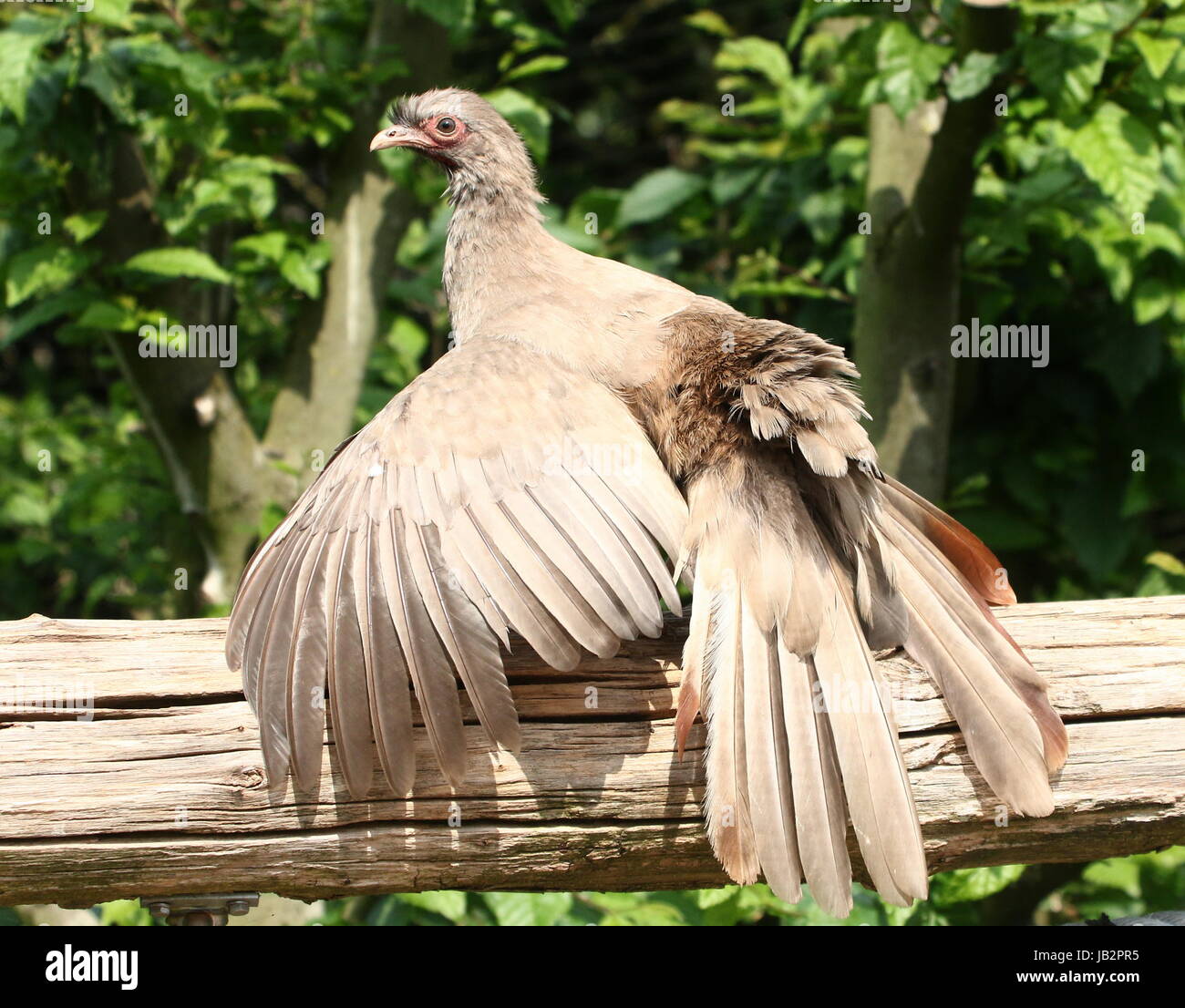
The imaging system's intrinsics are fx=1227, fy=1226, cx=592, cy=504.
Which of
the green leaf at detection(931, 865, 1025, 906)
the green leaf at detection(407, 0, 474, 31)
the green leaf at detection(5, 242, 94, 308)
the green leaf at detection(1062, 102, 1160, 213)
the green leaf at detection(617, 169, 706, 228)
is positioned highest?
the green leaf at detection(407, 0, 474, 31)

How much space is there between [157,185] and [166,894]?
109 inches

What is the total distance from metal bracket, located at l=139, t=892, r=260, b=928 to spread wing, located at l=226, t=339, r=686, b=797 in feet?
0.90

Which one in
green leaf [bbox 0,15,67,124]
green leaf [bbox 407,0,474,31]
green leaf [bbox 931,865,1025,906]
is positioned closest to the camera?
green leaf [bbox 931,865,1025,906]

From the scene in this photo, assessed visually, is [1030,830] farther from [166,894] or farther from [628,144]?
[628,144]

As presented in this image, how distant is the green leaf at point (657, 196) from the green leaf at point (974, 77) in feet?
4.52

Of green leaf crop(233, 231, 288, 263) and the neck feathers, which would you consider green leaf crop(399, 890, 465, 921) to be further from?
green leaf crop(233, 231, 288, 263)

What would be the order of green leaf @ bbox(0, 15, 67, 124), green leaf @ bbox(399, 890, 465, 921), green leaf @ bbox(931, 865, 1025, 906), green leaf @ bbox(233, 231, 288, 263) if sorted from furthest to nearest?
green leaf @ bbox(233, 231, 288, 263), green leaf @ bbox(0, 15, 67, 124), green leaf @ bbox(399, 890, 465, 921), green leaf @ bbox(931, 865, 1025, 906)

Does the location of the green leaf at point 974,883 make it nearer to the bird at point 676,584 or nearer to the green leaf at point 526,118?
the bird at point 676,584

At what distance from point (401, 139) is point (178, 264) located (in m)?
0.78

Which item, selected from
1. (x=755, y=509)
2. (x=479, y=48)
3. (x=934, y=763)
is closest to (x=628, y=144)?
(x=479, y=48)

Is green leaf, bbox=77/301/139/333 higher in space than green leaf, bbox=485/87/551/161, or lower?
lower

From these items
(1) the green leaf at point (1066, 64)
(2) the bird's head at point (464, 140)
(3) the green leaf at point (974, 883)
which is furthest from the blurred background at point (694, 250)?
(2) the bird's head at point (464, 140)

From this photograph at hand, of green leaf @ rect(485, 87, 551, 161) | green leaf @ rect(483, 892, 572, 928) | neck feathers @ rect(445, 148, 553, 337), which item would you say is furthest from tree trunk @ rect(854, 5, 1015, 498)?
green leaf @ rect(483, 892, 572, 928)

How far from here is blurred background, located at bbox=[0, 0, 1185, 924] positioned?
11.7 feet
